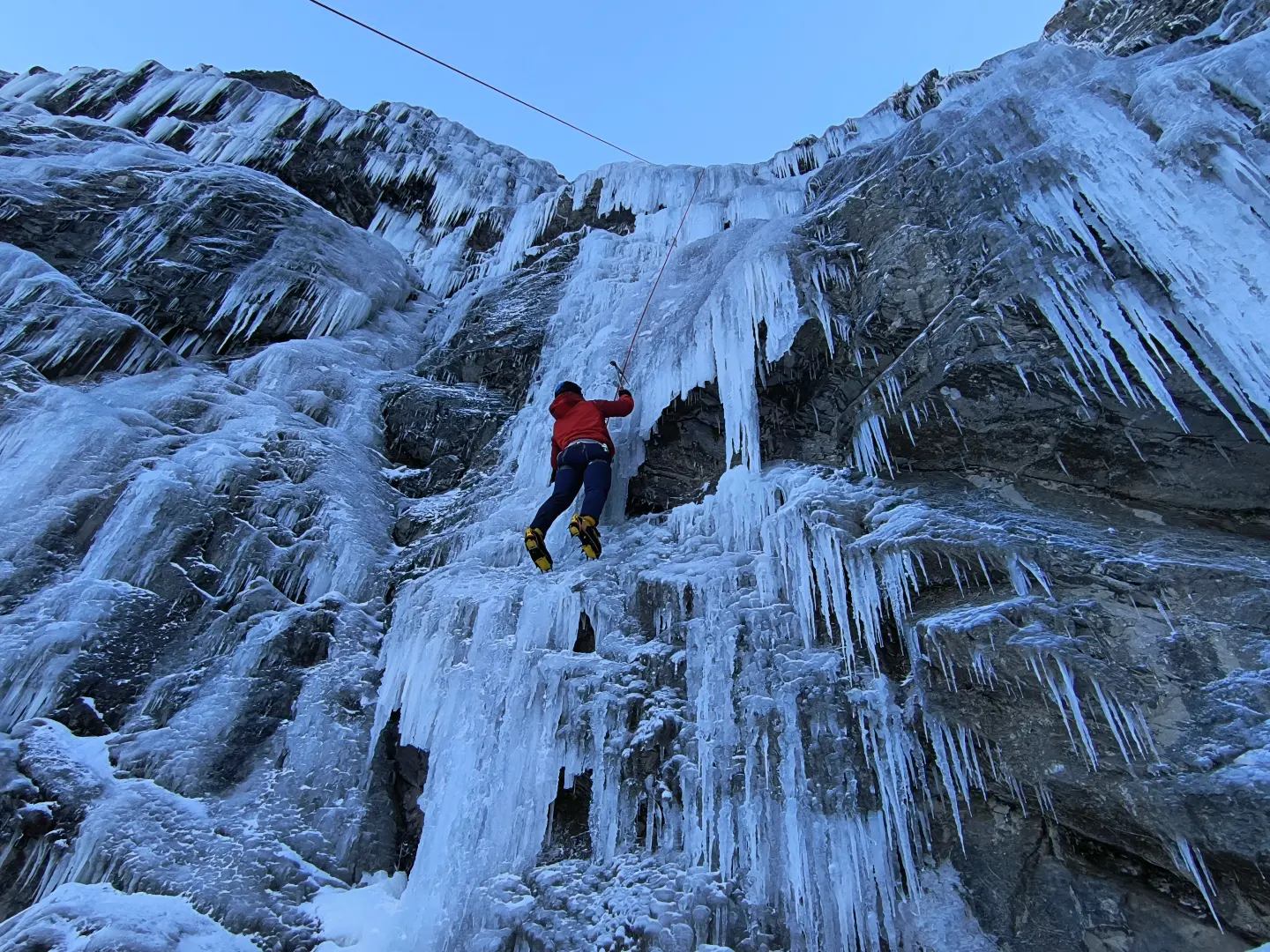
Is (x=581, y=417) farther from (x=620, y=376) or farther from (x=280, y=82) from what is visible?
(x=280, y=82)

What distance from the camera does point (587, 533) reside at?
525 cm

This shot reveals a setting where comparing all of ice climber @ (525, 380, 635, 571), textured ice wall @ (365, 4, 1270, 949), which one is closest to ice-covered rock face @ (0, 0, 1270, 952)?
textured ice wall @ (365, 4, 1270, 949)

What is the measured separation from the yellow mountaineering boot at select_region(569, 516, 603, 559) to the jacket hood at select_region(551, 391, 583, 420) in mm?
1153

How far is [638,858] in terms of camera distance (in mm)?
3963

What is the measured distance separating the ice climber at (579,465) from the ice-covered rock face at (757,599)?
28cm

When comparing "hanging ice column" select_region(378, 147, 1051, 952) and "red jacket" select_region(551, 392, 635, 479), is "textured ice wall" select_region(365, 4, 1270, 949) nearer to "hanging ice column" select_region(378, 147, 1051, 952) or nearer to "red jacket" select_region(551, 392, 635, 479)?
"hanging ice column" select_region(378, 147, 1051, 952)

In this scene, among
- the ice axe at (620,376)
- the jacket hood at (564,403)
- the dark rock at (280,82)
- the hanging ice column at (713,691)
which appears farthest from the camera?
the dark rock at (280,82)

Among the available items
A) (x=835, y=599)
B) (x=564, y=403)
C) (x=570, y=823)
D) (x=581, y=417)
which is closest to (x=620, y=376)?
(x=564, y=403)

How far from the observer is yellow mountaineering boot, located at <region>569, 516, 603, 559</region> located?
5.24m

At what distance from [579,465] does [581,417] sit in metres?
0.45

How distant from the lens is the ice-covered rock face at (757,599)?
3566 millimetres

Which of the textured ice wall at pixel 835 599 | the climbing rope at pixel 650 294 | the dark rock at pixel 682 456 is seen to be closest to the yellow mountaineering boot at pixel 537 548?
the textured ice wall at pixel 835 599

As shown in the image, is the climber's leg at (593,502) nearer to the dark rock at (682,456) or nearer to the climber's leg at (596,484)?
the climber's leg at (596,484)

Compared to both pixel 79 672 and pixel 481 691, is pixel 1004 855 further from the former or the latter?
pixel 79 672
